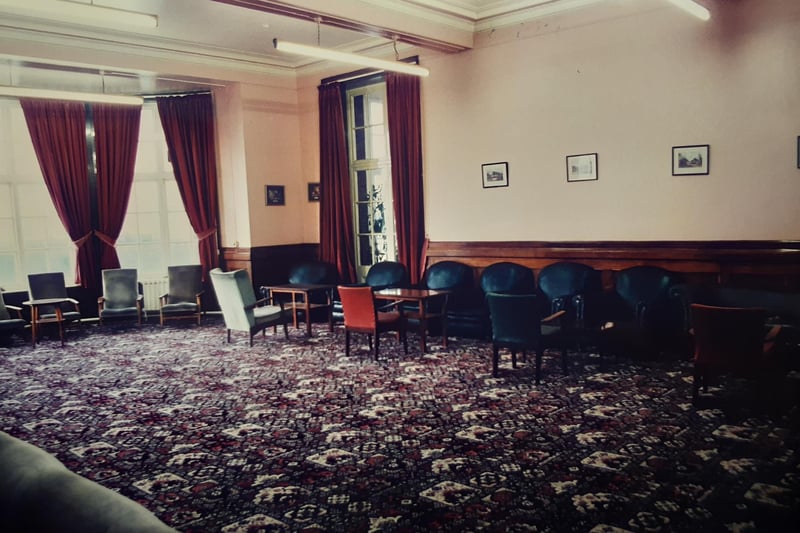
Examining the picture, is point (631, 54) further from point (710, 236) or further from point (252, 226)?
point (252, 226)

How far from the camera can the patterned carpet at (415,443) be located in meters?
3.34

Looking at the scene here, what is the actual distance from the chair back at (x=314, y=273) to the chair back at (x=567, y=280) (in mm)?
3433

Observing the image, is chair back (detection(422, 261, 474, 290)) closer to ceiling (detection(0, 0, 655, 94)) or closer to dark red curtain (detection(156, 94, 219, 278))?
ceiling (detection(0, 0, 655, 94))

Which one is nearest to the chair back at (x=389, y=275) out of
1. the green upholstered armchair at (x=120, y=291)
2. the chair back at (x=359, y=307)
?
the chair back at (x=359, y=307)

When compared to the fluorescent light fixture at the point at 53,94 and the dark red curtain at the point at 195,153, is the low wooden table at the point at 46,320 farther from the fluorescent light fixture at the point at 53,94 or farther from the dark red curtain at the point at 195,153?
the fluorescent light fixture at the point at 53,94

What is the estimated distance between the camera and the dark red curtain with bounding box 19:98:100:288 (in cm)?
926

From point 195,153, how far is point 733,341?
7.98 meters

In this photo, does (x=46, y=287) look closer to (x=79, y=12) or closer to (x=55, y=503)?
(x=79, y=12)

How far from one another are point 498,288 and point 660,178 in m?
2.14

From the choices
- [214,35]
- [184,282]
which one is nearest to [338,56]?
[214,35]

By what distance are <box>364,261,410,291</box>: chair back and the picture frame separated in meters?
2.06

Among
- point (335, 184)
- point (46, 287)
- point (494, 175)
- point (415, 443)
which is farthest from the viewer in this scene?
point (335, 184)

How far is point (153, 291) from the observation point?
1005cm

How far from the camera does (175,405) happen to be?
17.8 ft
